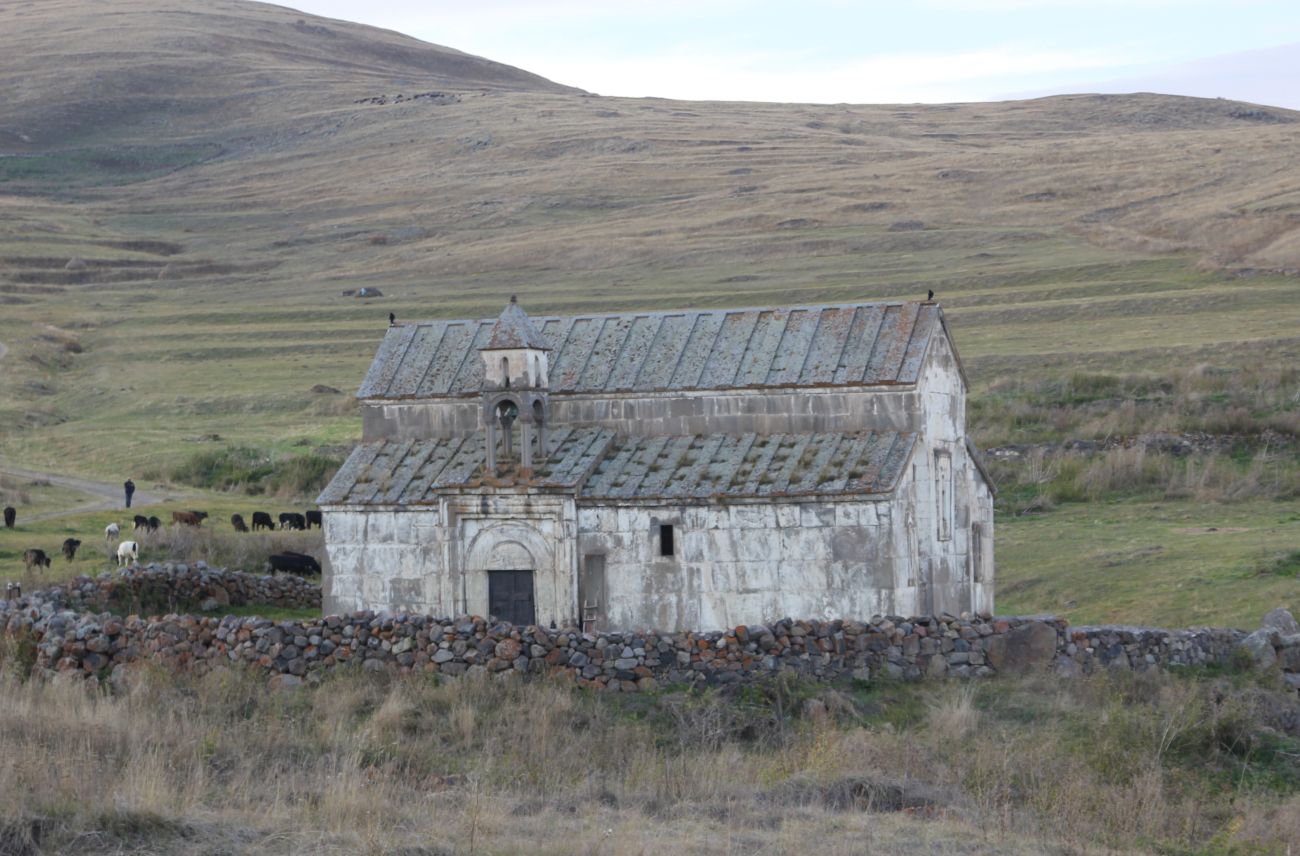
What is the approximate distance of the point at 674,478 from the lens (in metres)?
23.3

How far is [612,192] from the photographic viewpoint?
107000mm

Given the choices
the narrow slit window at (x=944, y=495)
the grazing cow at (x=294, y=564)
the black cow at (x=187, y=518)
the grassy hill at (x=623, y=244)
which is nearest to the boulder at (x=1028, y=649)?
the narrow slit window at (x=944, y=495)

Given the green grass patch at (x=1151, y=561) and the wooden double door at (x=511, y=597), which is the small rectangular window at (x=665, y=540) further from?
the green grass patch at (x=1151, y=561)

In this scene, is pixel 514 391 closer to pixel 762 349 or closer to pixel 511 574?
pixel 511 574

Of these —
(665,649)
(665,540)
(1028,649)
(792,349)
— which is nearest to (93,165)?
(792,349)

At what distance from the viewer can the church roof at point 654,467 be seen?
73.7 feet

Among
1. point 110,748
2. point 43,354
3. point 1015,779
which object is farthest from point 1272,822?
point 43,354

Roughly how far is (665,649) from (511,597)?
5.51 meters

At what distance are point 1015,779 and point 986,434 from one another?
23806 mm

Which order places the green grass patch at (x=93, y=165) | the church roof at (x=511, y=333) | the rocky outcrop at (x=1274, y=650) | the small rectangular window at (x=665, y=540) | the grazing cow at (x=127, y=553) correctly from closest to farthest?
the rocky outcrop at (x=1274, y=650), the small rectangular window at (x=665, y=540), the church roof at (x=511, y=333), the grazing cow at (x=127, y=553), the green grass patch at (x=93, y=165)

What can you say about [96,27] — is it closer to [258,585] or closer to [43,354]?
[43,354]

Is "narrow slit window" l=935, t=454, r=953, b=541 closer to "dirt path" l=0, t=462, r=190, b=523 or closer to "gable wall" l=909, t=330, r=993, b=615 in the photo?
"gable wall" l=909, t=330, r=993, b=615

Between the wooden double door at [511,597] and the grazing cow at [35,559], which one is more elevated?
the grazing cow at [35,559]

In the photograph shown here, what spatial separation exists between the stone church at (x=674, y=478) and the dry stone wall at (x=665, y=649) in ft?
9.55
